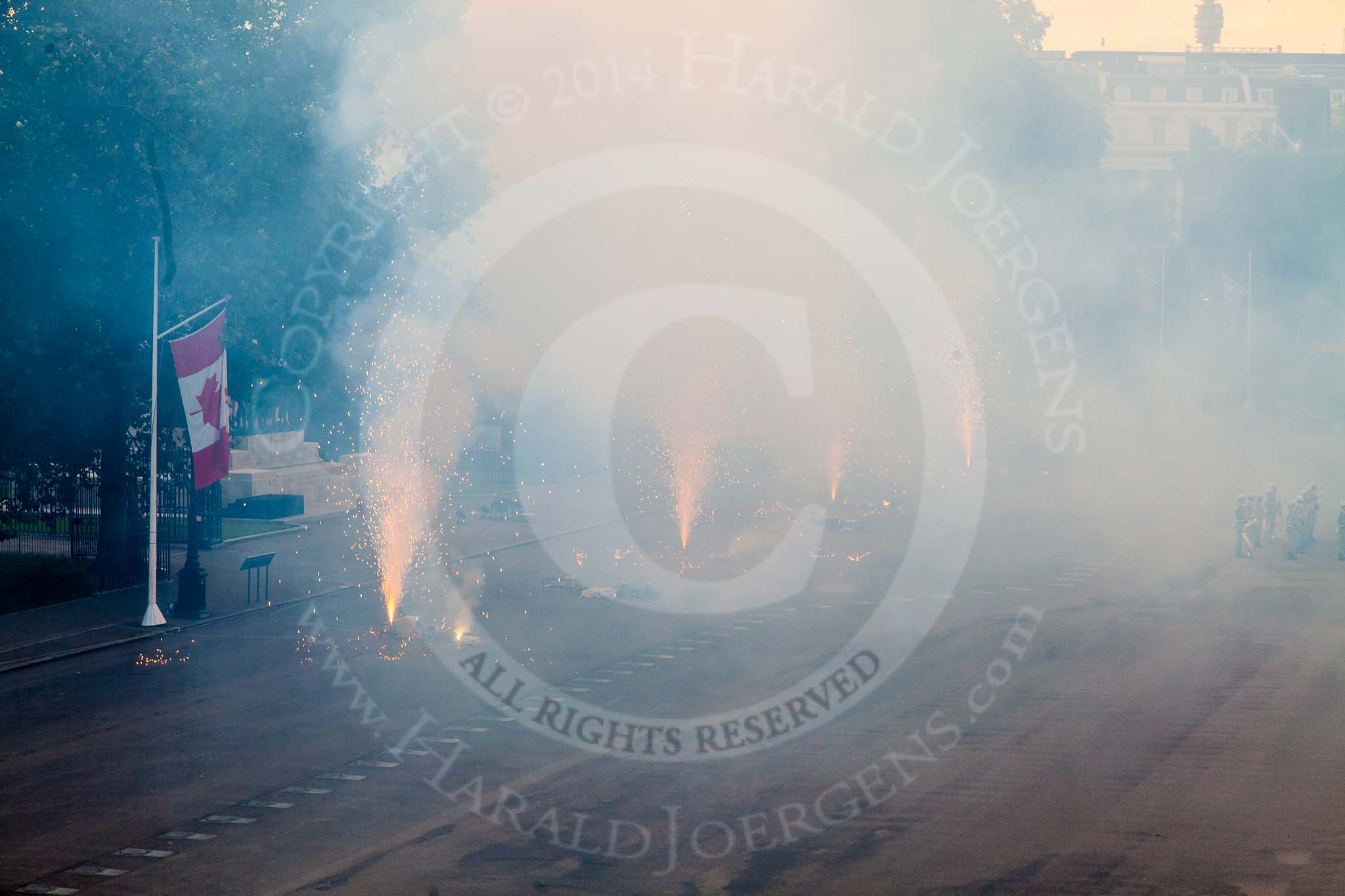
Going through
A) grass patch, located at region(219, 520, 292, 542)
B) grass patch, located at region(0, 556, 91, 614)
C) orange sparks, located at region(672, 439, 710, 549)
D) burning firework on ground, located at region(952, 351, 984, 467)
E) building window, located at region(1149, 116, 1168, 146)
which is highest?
building window, located at region(1149, 116, 1168, 146)

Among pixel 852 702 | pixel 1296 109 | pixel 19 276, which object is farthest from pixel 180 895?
pixel 1296 109

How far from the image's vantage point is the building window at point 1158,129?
75.5 m

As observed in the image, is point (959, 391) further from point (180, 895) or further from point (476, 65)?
point (180, 895)

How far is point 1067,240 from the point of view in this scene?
40531 millimetres

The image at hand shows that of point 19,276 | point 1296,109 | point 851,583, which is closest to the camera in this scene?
point 19,276

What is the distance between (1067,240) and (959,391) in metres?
6.67

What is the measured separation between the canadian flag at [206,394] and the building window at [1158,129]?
69.7 metres

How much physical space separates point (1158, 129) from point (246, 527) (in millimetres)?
64251

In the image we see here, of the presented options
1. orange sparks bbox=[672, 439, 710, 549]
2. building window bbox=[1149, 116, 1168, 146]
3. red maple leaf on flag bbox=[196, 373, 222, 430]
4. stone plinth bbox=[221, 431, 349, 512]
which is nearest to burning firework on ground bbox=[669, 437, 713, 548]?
orange sparks bbox=[672, 439, 710, 549]

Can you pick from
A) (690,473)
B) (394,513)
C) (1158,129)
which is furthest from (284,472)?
(1158,129)

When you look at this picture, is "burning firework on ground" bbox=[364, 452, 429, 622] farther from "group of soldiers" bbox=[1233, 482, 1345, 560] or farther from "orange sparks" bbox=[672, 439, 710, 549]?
"group of soldiers" bbox=[1233, 482, 1345, 560]

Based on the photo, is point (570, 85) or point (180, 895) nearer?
point (180, 895)

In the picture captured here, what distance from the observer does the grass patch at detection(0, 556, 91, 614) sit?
705 inches

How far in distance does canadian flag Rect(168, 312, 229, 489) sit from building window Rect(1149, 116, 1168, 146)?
229 feet
